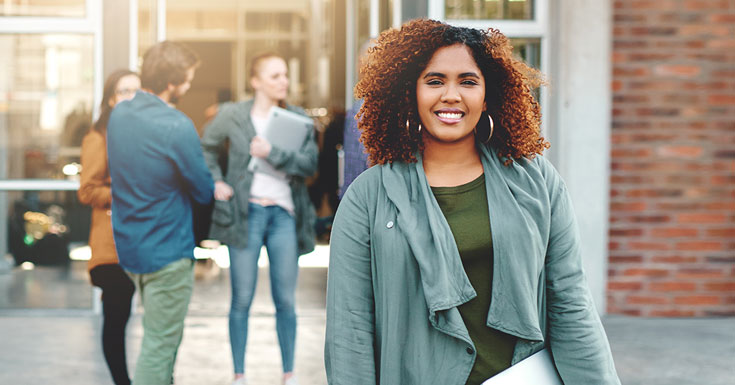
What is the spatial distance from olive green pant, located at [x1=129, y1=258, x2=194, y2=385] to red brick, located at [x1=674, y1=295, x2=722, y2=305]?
421 centimetres

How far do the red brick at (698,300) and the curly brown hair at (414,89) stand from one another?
15.9 ft

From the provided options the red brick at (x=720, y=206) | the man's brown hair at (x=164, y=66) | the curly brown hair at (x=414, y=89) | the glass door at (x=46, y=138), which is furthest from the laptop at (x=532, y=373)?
the glass door at (x=46, y=138)

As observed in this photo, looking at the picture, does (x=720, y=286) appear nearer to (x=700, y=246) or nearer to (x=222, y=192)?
(x=700, y=246)

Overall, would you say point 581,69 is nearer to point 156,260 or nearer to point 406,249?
point 156,260

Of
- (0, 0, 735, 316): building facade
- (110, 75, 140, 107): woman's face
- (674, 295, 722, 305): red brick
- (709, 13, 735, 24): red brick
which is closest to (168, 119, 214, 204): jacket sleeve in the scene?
(110, 75, 140, 107): woman's face

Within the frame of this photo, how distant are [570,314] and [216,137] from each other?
3.18 metres

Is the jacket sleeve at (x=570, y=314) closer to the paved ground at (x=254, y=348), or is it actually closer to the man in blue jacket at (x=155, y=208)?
the man in blue jacket at (x=155, y=208)

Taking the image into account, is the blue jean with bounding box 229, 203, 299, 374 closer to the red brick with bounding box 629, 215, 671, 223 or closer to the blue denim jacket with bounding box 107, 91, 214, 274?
the blue denim jacket with bounding box 107, 91, 214, 274

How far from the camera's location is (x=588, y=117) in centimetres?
678

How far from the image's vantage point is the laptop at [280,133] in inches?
196

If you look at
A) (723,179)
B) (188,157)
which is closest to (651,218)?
(723,179)

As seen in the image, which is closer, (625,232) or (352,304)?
(352,304)

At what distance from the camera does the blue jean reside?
194 inches

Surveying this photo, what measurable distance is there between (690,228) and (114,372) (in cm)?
442
